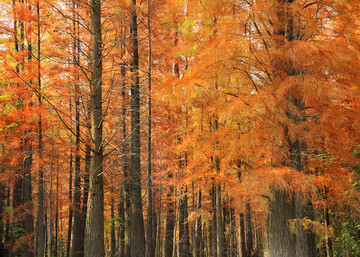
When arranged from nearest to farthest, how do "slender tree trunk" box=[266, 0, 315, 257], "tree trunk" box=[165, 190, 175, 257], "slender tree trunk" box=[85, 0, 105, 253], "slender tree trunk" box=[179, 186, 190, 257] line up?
"slender tree trunk" box=[85, 0, 105, 253], "slender tree trunk" box=[266, 0, 315, 257], "slender tree trunk" box=[179, 186, 190, 257], "tree trunk" box=[165, 190, 175, 257]

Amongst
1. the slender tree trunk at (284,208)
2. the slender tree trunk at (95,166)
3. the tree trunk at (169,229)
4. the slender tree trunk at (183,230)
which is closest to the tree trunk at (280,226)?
the slender tree trunk at (284,208)

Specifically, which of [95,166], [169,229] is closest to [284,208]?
[95,166]

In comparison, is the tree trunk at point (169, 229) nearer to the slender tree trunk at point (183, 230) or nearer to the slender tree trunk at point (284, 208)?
the slender tree trunk at point (183, 230)

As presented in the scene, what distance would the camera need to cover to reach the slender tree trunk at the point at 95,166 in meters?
6.62

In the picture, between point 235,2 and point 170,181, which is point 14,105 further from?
point 235,2

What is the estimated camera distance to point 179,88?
8.09 meters

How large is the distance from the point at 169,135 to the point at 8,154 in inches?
297

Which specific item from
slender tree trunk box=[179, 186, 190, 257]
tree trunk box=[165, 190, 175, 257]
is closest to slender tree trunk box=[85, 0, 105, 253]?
slender tree trunk box=[179, 186, 190, 257]

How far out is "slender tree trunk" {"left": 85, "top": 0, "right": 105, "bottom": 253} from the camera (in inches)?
261

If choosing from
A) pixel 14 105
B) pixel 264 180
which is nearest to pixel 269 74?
pixel 264 180

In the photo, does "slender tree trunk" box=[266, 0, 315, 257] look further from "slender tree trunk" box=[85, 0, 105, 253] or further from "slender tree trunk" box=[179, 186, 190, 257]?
"slender tree trunk" box=[179, 186, 190, 257]

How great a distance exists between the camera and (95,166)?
22.1 feet

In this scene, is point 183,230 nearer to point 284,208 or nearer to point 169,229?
point 169,229

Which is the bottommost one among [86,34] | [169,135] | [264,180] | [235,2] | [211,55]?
[264,180]
